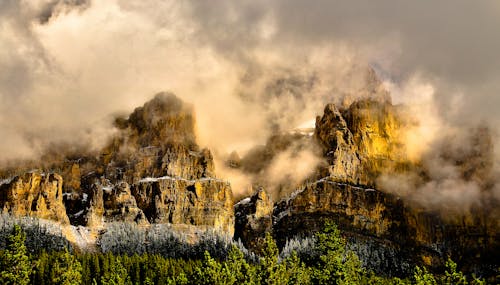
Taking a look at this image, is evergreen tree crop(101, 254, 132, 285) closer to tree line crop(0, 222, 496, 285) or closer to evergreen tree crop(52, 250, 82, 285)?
tree line crop(0, 222, 496, 285)

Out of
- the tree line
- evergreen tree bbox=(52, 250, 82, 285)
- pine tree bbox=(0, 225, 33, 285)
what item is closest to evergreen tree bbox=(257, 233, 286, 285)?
the tree line

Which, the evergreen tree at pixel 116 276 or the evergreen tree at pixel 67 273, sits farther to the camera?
the evergreen tree at pixel 116 276

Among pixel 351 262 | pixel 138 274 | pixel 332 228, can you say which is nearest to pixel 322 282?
pixel 332 228

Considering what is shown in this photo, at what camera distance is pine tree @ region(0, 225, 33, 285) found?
362 feet

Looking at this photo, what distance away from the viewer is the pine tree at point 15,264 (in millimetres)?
110375

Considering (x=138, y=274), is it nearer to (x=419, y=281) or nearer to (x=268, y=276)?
(x=268, y=276)

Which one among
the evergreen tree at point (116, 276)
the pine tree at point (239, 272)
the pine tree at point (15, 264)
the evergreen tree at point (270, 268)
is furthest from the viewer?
the evergreen tree at point (116, 276)

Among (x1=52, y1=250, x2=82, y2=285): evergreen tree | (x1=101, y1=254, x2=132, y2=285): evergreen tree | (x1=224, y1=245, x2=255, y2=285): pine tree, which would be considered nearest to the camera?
(x1=224, y1=245, x2=255, y2=285): pine tree

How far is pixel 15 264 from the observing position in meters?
111

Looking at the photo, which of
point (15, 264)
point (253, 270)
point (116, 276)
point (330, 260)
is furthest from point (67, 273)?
point (330, 260)

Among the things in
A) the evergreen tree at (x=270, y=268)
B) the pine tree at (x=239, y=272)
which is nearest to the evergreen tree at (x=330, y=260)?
the evergreen tree at (x=270, y=268)

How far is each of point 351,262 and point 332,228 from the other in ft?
126

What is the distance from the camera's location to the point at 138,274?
173m

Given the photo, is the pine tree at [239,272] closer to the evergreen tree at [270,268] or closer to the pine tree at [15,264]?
the evergreen tree at [270,268]
